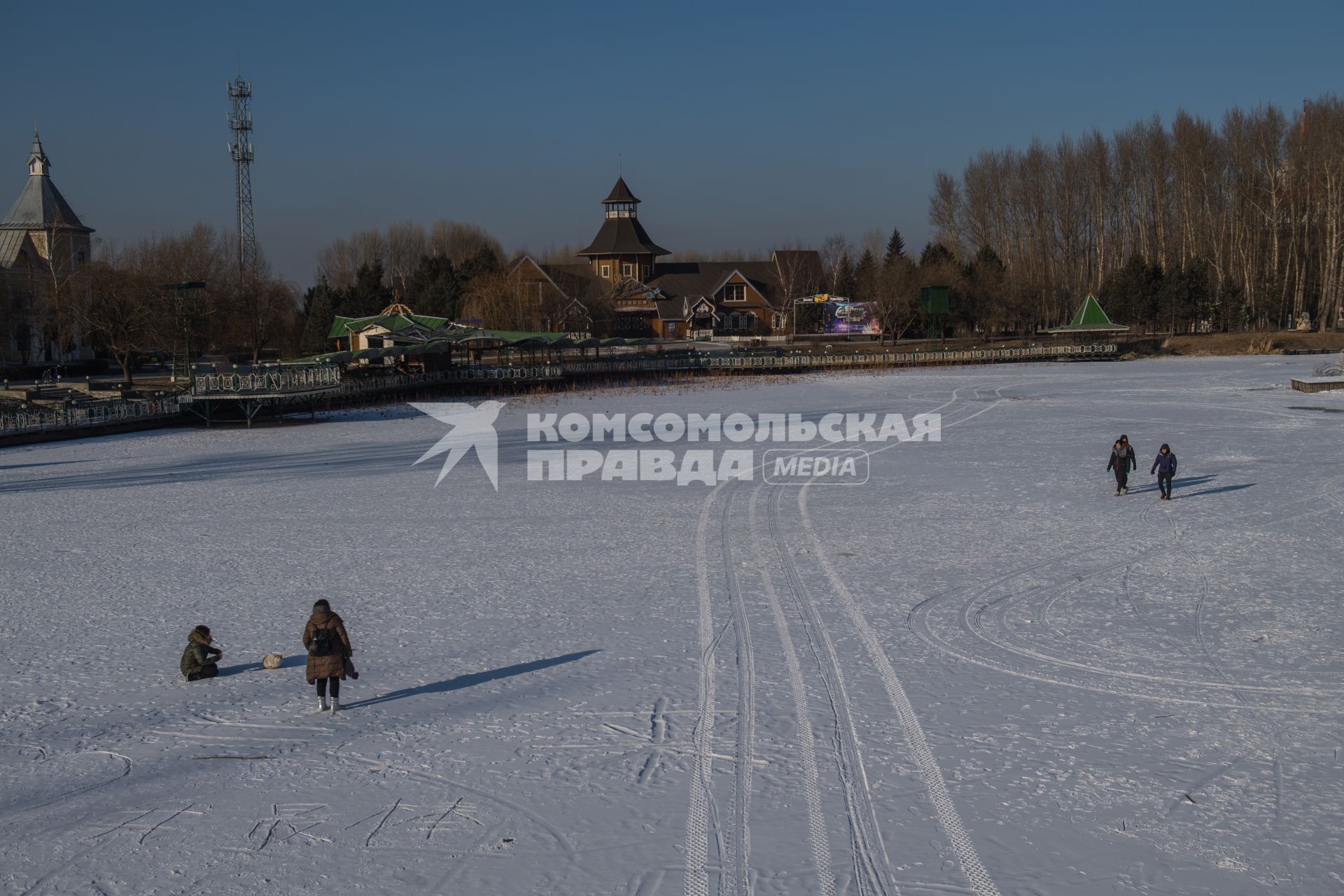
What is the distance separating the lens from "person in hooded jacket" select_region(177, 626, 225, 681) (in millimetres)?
9773

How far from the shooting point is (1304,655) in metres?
10.3

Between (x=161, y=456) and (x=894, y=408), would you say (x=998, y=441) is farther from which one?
(x=161, y=456)

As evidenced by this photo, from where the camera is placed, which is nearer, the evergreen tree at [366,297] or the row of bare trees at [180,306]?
the row of bare trees at [180,306]

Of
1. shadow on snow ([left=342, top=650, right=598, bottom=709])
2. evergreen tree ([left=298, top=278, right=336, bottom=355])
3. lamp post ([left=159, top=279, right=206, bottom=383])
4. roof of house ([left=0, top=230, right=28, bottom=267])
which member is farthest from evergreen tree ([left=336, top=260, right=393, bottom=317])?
shadow on snow ([left=342, top=650, right=598, bottom=709])

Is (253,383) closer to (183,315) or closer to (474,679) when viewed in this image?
(183,315)

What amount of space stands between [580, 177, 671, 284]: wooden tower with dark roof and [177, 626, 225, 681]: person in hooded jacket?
80.1 metres

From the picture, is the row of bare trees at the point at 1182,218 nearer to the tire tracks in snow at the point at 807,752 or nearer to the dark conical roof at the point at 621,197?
the dark conical roof at the point at 621,197

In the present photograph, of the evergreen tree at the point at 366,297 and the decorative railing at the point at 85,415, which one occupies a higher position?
the evergreen tree at the point at 366,297

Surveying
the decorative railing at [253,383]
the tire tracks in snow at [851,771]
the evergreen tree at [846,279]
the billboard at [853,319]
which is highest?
the evergreen tree at [846,279]

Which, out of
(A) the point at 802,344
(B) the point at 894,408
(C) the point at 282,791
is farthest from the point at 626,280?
(C) the point at 282,791

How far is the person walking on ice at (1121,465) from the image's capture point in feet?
60.5

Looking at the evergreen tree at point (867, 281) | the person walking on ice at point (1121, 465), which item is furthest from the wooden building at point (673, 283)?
the person walking on ice at point (1121, 465)

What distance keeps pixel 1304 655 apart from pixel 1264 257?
73.5m

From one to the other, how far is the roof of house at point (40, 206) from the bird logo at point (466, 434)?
3726 centimetres
